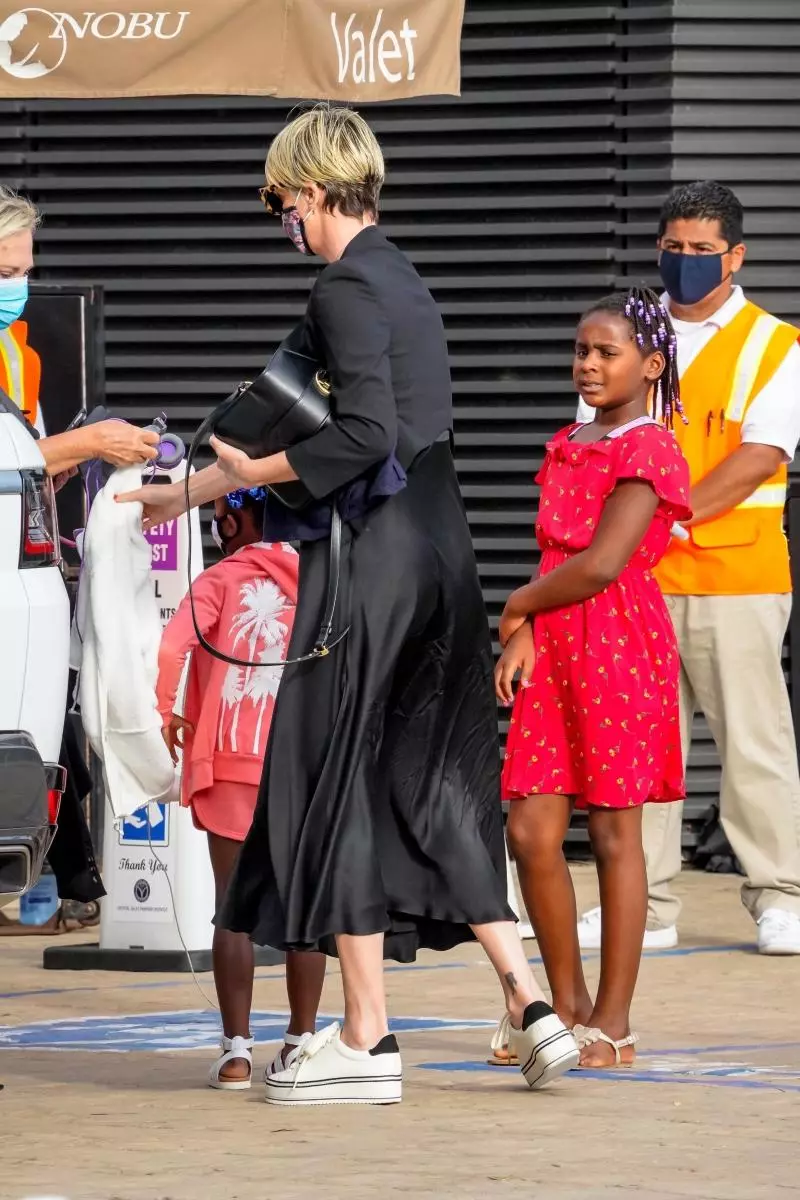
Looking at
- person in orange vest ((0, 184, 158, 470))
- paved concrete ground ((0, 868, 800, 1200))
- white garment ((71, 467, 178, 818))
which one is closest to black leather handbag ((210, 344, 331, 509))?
person in orange vest ((0, 184, 158, 470))

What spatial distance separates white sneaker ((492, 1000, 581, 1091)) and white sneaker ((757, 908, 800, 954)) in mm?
2535

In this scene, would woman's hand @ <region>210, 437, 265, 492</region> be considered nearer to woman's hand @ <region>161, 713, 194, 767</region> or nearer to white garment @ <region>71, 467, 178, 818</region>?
white garment @ <region>71, 467, 178, 818</region>

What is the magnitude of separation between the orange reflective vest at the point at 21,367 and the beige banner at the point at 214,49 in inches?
40.8

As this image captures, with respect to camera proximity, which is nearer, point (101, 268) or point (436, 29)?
point (436, 29)

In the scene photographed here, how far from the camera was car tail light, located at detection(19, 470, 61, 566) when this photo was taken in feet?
16.5

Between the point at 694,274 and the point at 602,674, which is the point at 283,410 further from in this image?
the point at 694,274

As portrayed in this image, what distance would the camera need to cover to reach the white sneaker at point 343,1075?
17.1ft

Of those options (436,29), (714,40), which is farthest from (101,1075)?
(714,40)

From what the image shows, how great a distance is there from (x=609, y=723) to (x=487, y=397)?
15.2ft

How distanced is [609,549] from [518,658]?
0.39m

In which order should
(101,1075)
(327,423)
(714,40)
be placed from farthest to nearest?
(714,40)
(101,1075)
(327,423)

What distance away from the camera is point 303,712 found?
17.2 ft

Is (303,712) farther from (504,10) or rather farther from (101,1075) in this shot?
(504,10)

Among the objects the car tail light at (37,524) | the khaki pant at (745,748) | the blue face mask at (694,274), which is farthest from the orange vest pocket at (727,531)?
the car tail light at (37,524)
